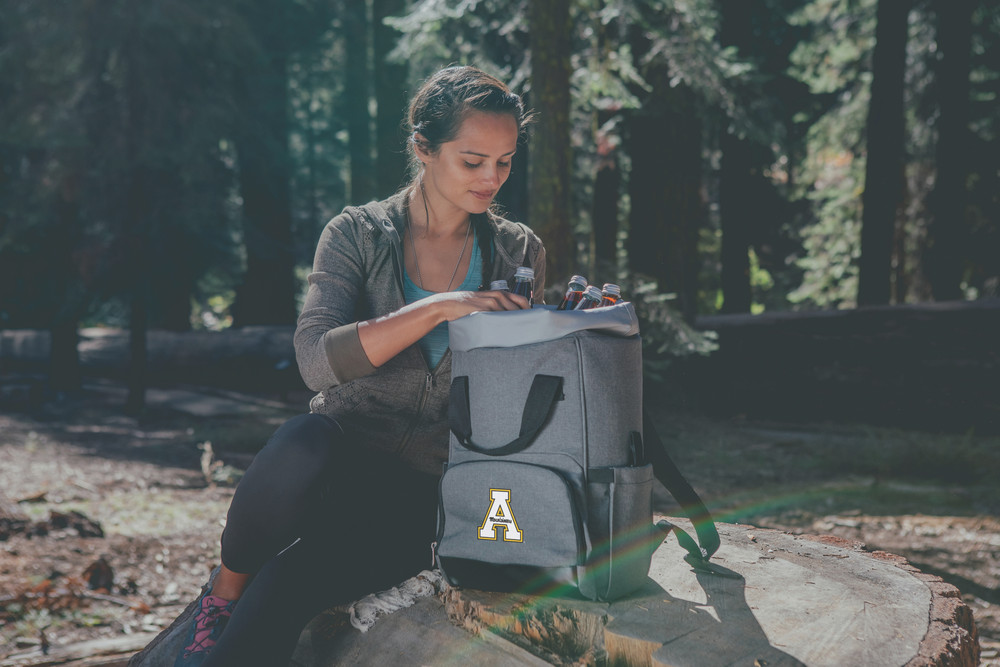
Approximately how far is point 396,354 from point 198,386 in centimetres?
1104

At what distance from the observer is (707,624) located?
1.94 metres

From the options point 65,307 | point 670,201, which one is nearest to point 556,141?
point 670,201

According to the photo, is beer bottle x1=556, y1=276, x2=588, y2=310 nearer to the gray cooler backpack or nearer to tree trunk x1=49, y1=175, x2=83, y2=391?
the gray cooler backpack

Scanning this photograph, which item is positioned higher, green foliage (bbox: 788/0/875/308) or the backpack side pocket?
green foliage (bbox: 788/0/875/308)

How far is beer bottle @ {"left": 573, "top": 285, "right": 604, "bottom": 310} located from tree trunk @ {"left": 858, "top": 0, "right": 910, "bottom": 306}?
955cm

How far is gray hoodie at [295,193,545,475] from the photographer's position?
239 centimetres

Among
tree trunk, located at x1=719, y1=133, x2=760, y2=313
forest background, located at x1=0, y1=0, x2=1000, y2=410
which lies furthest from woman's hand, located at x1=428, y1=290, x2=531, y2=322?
tree trunk, located at x1=719, y1=133, x2=760, y2=313

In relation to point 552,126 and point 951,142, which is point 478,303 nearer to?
point 552,126

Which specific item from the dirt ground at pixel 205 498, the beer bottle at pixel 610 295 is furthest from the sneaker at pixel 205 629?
the dirt ground at pixel 205 498

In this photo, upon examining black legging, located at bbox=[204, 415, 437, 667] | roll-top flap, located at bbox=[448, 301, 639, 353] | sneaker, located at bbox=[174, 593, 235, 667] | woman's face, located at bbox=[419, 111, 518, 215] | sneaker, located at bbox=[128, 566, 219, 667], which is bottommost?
sneaker, located at bbox=[128, 566, 219, 667]

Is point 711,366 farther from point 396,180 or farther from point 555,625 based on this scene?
point 555,625

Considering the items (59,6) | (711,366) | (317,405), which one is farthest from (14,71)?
(317,405)

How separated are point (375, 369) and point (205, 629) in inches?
33.3

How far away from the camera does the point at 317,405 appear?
254 centimetres
